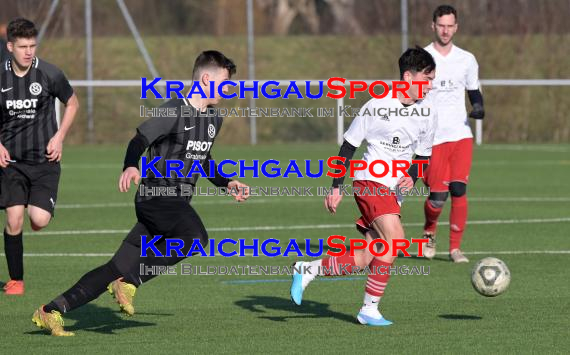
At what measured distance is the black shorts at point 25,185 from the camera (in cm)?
955

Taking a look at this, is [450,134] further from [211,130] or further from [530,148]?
[530,148]

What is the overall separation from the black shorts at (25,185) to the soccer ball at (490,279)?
10.9 ft

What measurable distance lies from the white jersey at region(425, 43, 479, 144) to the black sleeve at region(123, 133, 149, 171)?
4629 millimetres

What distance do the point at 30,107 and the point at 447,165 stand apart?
408 centimetres

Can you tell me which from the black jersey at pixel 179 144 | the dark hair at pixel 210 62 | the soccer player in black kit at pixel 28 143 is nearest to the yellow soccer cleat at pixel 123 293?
the black jersey at pixel 179 144

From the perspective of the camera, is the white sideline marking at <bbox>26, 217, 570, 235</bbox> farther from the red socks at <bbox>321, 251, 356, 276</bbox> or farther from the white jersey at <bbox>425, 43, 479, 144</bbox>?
the red socks at <bbox>321, 251, 356, 276</bbox>

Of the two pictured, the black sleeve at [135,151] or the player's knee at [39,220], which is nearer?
the black sleeve at [135,151]

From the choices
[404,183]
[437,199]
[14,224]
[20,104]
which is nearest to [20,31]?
[20,104]

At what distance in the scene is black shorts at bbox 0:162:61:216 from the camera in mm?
9555

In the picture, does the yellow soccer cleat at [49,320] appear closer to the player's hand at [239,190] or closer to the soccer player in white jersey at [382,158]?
the player's hand at [239,190]

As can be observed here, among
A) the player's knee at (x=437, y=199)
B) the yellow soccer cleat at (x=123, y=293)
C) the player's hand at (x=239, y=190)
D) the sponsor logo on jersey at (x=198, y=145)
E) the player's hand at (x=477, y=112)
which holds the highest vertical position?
the player's hand at (x=477, y=112)

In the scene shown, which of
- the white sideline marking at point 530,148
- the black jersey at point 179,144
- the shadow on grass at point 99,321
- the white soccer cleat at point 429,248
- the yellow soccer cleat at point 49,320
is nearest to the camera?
the yellow soccer cleat at point 49,320

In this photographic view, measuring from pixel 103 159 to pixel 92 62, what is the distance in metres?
5.67

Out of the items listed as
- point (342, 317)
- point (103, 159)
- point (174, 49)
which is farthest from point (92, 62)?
point (342, 317)
